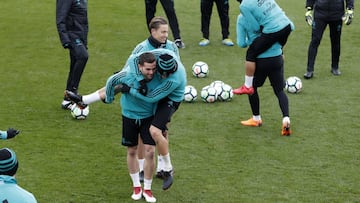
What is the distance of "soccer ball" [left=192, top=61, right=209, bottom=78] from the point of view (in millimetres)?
12781

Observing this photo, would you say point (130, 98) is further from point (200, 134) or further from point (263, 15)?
point (263, 15)

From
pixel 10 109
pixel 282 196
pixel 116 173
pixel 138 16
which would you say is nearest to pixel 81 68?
pixel 10 109

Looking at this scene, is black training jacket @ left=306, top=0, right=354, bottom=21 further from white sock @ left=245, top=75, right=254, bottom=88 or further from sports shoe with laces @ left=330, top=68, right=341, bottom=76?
white sock @ left=245, top=75, right=254, bottom=88

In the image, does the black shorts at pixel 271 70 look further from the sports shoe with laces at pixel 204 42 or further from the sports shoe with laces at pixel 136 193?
the sports shoe with laces at pixel 204 42

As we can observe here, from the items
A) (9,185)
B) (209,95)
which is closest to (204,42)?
(209,95)

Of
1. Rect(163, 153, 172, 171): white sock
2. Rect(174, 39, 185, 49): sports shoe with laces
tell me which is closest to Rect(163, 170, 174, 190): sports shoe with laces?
Rect(163, 153, 172, 171): white sock

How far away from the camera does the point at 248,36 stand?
→ 32.9 feet

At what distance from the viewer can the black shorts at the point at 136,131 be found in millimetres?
7852

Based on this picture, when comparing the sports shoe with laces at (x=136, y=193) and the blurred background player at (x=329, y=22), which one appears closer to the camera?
the sports shoe with laces at (x=136, y=193)

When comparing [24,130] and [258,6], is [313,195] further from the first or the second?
[24,130]

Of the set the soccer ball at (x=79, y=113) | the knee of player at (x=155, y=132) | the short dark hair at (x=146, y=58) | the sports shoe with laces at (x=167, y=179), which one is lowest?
the soccer ball at (x=79, y=113)

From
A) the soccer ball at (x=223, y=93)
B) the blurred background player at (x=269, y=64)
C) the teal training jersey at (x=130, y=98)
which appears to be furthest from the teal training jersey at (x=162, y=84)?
the soccer ball at (x=223, y=93)

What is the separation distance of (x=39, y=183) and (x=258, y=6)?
3806 mm

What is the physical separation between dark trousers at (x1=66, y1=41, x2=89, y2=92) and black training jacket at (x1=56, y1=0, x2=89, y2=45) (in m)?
0.13
